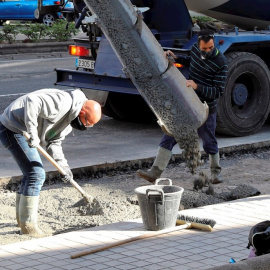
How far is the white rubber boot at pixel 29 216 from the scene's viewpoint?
22.2 ft

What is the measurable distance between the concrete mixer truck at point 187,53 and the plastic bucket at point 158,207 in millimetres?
4017

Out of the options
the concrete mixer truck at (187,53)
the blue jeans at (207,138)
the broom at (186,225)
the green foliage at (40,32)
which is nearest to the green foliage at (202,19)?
the concrete mixer truck at (187,53)

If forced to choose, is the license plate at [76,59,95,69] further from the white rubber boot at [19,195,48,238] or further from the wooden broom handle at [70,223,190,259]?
the wooden broom handle at [70,223,190,259]

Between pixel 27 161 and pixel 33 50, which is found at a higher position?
pixel 27 161

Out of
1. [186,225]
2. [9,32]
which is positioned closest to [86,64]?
[186,225]

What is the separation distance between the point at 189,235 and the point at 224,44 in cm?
458

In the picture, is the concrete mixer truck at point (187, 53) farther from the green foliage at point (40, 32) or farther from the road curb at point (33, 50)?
the green foliage at point (40, 32)

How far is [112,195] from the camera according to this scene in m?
8.10

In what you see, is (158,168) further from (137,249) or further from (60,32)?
(60,32)

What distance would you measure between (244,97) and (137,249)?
5.21m

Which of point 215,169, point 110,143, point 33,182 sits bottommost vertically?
point 110,143

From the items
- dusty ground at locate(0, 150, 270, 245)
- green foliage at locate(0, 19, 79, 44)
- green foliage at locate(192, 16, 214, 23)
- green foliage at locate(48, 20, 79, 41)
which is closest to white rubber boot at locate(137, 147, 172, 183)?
dusty ground at locate(0, 150, 270, 245)

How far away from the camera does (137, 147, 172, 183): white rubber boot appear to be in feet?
28.1

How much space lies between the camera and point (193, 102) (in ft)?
27.1
